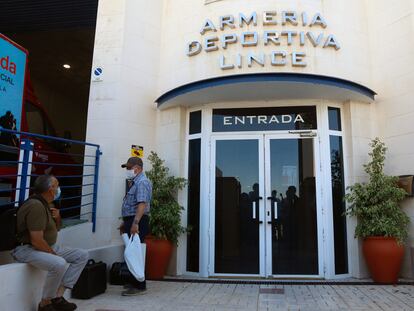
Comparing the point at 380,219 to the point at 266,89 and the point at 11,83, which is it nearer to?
the point at 266,89

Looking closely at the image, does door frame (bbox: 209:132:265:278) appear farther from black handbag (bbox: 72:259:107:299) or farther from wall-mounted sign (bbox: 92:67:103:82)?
wall-mounted sign (bbox: 92:67:103:82)

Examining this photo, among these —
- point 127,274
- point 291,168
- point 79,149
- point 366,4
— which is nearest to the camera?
point 127,274

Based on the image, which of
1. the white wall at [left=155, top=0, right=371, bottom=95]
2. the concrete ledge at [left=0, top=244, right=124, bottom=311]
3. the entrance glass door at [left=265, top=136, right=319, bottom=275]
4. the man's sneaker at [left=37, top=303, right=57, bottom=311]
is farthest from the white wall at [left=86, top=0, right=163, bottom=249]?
the entrance glass door at [left=265, top=136, right=319, bottom=275]

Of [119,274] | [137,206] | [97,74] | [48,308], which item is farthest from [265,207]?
[97,74]

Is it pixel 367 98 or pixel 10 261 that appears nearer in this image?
pixel 10 261

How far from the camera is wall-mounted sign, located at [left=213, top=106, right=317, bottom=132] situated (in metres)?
6.48

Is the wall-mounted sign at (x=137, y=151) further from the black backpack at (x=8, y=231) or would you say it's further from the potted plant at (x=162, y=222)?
the black backpack at (x=8, y=231)

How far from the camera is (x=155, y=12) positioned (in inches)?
286

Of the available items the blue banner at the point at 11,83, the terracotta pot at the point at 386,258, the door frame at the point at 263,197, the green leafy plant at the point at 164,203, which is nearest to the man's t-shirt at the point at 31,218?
the green leafy plant at the point at 164,203

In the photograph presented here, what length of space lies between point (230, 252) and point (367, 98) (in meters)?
3.34

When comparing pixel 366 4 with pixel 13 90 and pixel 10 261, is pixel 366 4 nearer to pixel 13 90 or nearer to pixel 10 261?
pixel 13 90

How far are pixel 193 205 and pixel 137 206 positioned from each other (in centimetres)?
171

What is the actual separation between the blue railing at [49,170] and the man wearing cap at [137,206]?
89 centimetres

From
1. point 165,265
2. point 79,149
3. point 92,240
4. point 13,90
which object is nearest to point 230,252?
point 165,265
